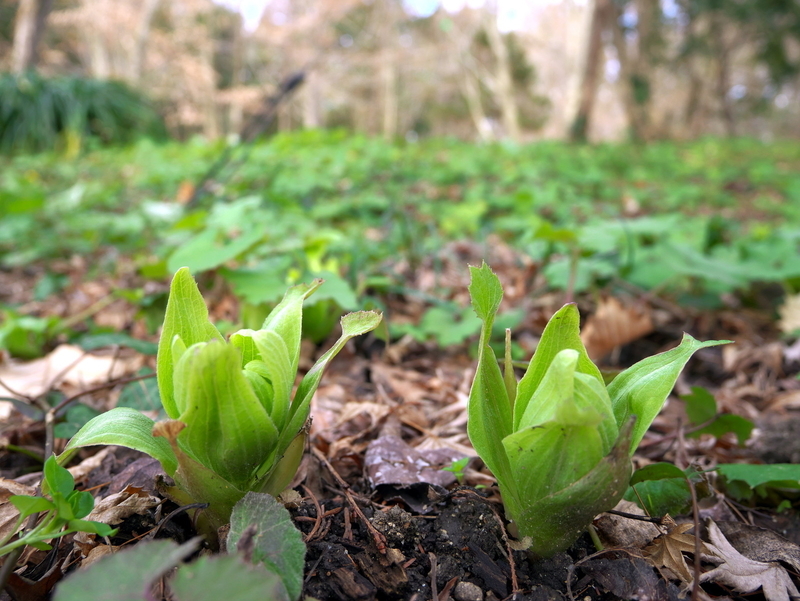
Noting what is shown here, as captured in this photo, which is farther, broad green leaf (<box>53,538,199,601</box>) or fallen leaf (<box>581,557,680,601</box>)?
fallen leaf (<box>581,557,680,601</box>)

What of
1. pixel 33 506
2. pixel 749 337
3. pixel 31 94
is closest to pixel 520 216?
pixel 749 337

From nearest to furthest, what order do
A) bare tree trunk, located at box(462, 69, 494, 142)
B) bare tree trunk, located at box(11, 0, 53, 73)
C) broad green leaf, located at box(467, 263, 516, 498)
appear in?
broad green leaf, located at box(467, 263, 516, 498)
bare tree trunk, located at box(11, 0, 53, 73)
bare tree trunk, located at box(462, 69, 494, 142)

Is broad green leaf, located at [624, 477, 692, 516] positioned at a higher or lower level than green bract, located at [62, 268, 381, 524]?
lower

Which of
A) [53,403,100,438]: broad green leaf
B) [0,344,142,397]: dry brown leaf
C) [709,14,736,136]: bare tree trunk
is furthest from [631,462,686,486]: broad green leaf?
[709,14,736,136]: bare tree trunk

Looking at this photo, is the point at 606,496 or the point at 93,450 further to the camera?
the point at 93,450

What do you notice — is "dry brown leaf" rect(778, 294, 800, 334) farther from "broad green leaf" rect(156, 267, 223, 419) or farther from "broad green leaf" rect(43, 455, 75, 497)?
"broad green leaf" rect(43, 455, 75, 497)

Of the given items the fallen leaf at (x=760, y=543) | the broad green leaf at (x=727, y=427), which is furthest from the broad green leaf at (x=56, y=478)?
the broad green leaf at (x=727, y=427)

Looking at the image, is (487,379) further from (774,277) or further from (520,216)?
(520,216)
